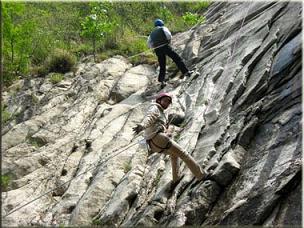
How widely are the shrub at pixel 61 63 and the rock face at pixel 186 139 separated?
0.95m

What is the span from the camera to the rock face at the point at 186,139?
820 centimetres

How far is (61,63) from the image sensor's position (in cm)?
1914

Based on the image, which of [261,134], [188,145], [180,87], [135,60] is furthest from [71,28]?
[261,134]

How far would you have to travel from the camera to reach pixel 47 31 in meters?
22.6

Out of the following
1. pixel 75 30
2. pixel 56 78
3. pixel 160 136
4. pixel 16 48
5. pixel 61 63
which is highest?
pixel 16 48

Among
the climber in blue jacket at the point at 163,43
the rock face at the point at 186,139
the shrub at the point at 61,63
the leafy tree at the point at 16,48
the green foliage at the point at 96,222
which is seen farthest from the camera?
the shrub at the point at 61,63

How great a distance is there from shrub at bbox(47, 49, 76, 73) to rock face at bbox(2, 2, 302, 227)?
955 mm

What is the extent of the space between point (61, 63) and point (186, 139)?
378 inches

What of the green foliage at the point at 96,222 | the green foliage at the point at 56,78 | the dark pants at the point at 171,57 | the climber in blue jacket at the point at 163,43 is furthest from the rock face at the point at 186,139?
the climber in blue jacket at the point at 163,43

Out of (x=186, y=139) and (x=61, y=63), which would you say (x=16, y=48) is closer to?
(x=61, y=63)

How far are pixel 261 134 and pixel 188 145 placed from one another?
6.47 feet

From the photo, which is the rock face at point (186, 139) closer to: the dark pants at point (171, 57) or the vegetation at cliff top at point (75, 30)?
the dark pants at point (171, 57)

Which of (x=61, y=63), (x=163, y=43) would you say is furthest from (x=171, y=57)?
(x=61, y=63)

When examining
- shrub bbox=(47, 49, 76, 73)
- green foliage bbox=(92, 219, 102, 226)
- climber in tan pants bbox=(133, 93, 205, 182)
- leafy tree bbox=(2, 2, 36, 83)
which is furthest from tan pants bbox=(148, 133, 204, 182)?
shrub bbox=(47, 49, 76, 73)
